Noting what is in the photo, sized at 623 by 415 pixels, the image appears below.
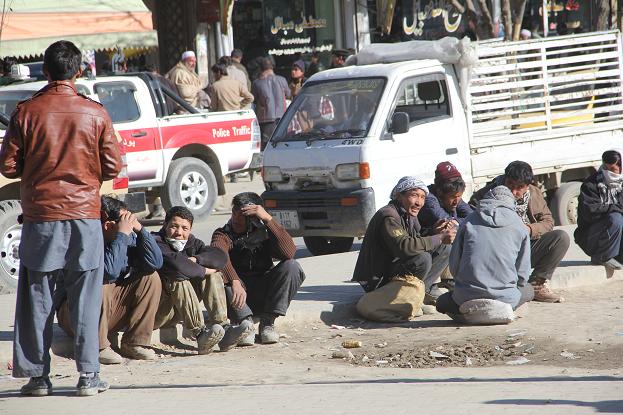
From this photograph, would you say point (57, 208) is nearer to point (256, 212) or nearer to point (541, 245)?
point (256, 212)

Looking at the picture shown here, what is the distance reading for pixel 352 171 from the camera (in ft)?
38.3

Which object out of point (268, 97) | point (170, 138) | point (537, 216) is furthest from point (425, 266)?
point (268, 97)

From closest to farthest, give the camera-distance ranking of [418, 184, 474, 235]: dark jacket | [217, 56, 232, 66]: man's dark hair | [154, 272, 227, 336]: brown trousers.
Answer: [154, 272, 227, 336]: brown trousers → [418, 184, 474, 235]: dark jacket → [217, 56, 232, 66]: man's dark hair

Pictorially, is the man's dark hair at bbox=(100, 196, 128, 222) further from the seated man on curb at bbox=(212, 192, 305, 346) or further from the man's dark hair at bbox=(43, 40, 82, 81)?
the man's dark hair at bbox=(43, 40, 82, 81)

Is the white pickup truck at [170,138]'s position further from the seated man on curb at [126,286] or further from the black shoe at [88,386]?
the black shoe at [88,386]

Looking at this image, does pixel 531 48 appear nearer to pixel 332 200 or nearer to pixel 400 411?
pixel 332 200

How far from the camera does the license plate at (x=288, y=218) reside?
12.1 metres

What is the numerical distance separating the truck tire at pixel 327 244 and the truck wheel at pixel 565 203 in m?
2.35

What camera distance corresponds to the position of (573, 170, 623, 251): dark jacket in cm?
1053

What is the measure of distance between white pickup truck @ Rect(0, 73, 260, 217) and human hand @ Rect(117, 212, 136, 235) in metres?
6.28

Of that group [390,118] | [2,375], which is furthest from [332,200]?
[2,375]

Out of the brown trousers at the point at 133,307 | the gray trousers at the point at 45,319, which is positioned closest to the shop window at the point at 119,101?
the brown trousers at the point at 133,307

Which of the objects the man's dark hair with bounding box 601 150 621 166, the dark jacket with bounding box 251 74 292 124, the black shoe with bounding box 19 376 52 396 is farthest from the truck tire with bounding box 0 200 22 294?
the dark jacket with bounding box 251 74 292 124

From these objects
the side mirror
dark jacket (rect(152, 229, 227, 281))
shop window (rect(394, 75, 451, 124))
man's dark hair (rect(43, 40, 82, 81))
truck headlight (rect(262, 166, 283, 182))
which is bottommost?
dark jacket (rect(152, 229, 227, 281))
